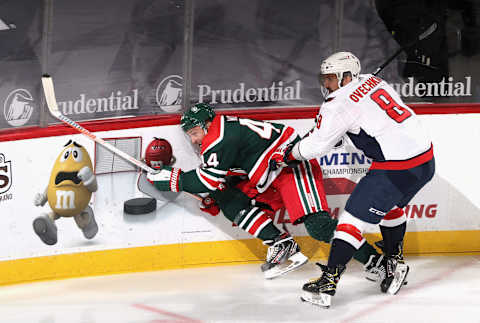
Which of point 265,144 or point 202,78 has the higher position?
point 202,78

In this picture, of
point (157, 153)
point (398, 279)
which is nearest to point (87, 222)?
point (157, 153)

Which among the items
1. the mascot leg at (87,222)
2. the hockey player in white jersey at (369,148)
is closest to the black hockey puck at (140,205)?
the mascot leg at (87,222)

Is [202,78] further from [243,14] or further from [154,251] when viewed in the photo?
[154,251]

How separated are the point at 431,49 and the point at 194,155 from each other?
1604mm

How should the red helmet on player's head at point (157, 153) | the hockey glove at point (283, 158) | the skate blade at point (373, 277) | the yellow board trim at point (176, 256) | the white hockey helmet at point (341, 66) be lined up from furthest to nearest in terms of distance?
1. the red helmet on player's head at point (157, 153)
2. the yellow board trim at point (176, 256)
3. the skate blade at point (373, 277)
4. the hockey glove at point (283, 158)
5. the white hockey helmet at point (341, 66)

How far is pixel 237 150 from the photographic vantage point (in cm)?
337

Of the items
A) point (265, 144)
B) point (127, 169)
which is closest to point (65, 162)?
point (127, 169)

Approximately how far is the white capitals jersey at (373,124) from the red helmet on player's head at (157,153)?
1022 millimetres

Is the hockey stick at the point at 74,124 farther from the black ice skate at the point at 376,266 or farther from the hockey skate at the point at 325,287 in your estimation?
the black ice skate at the point at 376,266


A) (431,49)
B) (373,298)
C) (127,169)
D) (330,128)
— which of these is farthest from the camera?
(431,49)

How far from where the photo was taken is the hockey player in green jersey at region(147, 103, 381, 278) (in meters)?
3.32

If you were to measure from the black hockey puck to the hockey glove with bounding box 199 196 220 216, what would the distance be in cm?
29

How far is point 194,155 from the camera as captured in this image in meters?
3.72

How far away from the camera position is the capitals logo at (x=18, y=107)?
3.42m
